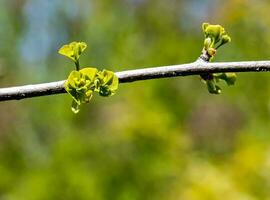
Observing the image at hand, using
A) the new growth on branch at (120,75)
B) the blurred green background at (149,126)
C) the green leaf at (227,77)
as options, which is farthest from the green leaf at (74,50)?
the blurred green background at (149,126)

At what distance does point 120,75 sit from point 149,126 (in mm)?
3423

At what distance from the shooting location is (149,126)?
4617 millimetres

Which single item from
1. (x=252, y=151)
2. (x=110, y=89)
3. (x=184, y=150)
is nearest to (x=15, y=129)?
(x=184, y=150)

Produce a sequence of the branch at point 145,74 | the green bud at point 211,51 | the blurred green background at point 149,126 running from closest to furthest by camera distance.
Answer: the branch at point 145,74, the green bud at point 211,51, the blurred green background at point 149,126

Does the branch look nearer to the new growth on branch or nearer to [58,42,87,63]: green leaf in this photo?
the new growth on branch

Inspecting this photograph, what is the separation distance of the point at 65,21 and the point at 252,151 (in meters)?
3.18

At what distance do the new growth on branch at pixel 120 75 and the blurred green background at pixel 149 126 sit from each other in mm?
2769

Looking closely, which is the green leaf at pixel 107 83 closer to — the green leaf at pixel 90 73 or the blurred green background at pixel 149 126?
the green leaf at pixel 90 73

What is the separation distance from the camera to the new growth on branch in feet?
3.83

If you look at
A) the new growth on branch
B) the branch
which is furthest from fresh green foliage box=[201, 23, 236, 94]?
the branch

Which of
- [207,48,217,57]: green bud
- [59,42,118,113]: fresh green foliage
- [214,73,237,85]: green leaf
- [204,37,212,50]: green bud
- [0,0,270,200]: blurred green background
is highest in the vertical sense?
[204,37,212,50]: green bud

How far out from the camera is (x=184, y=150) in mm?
4676

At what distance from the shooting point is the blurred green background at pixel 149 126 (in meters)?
4.35

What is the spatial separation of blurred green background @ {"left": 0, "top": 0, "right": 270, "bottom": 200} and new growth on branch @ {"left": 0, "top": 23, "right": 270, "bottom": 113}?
2769 mm
